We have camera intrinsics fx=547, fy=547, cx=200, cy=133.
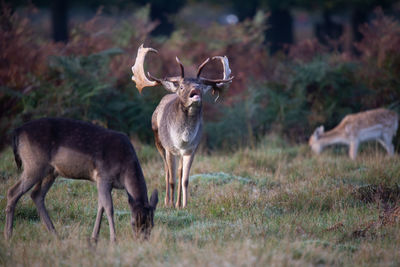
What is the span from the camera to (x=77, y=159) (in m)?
6.21

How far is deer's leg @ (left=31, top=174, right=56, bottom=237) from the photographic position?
21.4 feet

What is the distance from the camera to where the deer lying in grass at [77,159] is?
6.18 metres

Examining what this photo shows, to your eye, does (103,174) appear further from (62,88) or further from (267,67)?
(267,67)

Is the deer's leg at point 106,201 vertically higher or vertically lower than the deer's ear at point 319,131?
lower

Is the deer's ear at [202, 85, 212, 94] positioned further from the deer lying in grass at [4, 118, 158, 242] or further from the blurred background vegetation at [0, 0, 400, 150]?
the blurred background vegetation at [0, 0, 400, 150]

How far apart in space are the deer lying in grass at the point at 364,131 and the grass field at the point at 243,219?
200 cm

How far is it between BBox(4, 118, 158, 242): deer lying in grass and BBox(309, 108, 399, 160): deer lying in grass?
24.8 feet

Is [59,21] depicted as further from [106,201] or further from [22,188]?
[106,201]

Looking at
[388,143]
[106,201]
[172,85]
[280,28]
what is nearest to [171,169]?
[172,85]

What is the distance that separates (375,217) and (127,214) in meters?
3.33

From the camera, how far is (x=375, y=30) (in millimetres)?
16266

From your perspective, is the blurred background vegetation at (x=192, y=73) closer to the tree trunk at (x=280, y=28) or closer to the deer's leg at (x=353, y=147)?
the deer's leg at (x=353, y=147)

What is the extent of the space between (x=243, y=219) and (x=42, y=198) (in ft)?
8.36

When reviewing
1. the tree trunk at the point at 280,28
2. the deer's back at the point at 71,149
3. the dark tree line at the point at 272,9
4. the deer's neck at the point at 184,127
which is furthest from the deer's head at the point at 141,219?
the tree trunk at the point at 280,28
